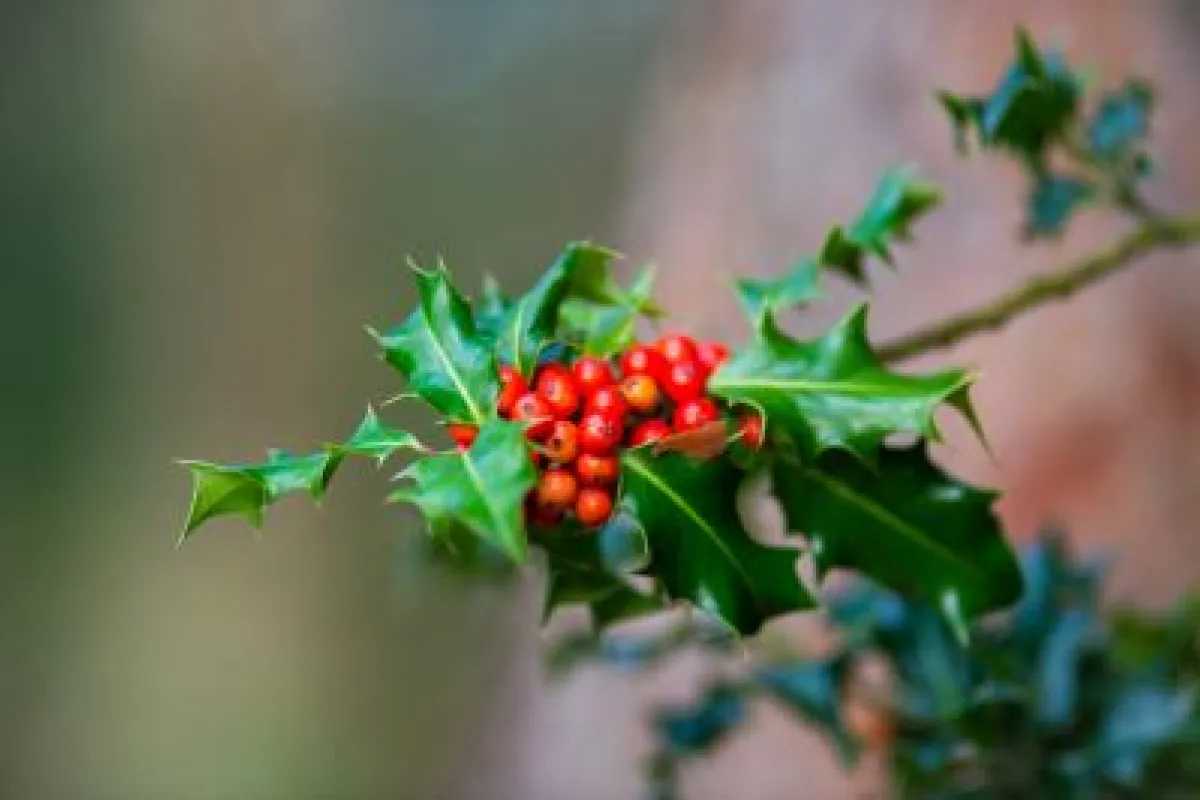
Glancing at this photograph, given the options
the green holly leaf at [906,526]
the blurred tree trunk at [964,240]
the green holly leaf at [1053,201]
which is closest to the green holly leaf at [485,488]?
the green holly leaf at [906,526]

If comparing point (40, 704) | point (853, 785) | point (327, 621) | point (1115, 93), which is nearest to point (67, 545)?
point (40, 704)

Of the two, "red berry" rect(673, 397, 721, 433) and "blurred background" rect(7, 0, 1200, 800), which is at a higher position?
"blurred background" rect(7, 0, 1200, 800)

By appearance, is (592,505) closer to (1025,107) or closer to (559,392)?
(559,392)

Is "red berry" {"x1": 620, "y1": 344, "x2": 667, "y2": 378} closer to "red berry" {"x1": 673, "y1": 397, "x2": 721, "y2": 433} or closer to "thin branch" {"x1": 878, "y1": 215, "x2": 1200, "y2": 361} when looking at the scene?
"red berry" {"x1": 673, "y1": 397, "x2": 721, "y2": 433}

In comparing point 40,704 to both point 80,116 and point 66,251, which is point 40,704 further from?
Answer: point 80,116

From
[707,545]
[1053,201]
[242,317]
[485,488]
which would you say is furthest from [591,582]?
[242,317]

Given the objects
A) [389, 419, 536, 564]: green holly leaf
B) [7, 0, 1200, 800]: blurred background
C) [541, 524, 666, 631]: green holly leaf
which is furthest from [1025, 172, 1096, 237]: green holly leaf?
[7, 0, 1200, 800]: blurred background
